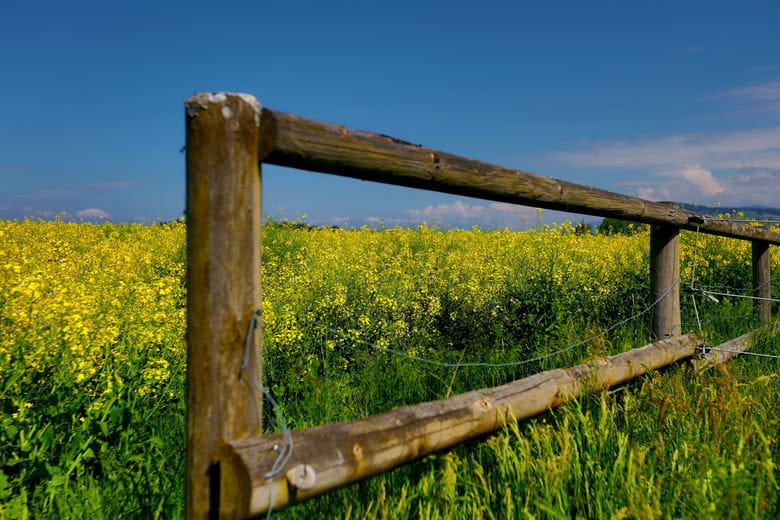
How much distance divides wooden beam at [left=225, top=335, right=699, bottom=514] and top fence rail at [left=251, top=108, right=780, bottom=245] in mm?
772

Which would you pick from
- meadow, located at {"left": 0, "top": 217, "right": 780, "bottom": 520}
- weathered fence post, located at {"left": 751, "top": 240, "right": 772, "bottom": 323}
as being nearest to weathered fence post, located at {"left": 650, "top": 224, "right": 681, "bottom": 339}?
meadow, located at {"left": 0, "top": 217, "right": 780, "bottom": 520}

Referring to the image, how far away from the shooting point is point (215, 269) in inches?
55.6

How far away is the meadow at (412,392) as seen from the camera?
2125 mm

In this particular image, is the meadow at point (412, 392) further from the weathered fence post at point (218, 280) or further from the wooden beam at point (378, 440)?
the weathered fence post at point (218, 280)

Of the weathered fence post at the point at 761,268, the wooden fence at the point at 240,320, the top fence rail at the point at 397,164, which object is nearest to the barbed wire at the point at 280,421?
the wooden fence at the point at 240,320

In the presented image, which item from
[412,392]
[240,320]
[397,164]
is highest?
[397,164]

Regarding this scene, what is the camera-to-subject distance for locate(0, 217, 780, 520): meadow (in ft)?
6.97

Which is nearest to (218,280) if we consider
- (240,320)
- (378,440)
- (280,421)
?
(240,320)

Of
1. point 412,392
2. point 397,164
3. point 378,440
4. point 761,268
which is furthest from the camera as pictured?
point 761,268

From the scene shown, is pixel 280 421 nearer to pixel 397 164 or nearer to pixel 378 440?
pixel 378 440

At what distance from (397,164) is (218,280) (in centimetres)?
69

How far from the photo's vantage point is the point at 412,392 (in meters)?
3.55

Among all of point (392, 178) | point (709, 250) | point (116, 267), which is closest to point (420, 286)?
point (116, 267)

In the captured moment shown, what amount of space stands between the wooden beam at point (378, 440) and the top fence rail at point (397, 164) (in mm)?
772
